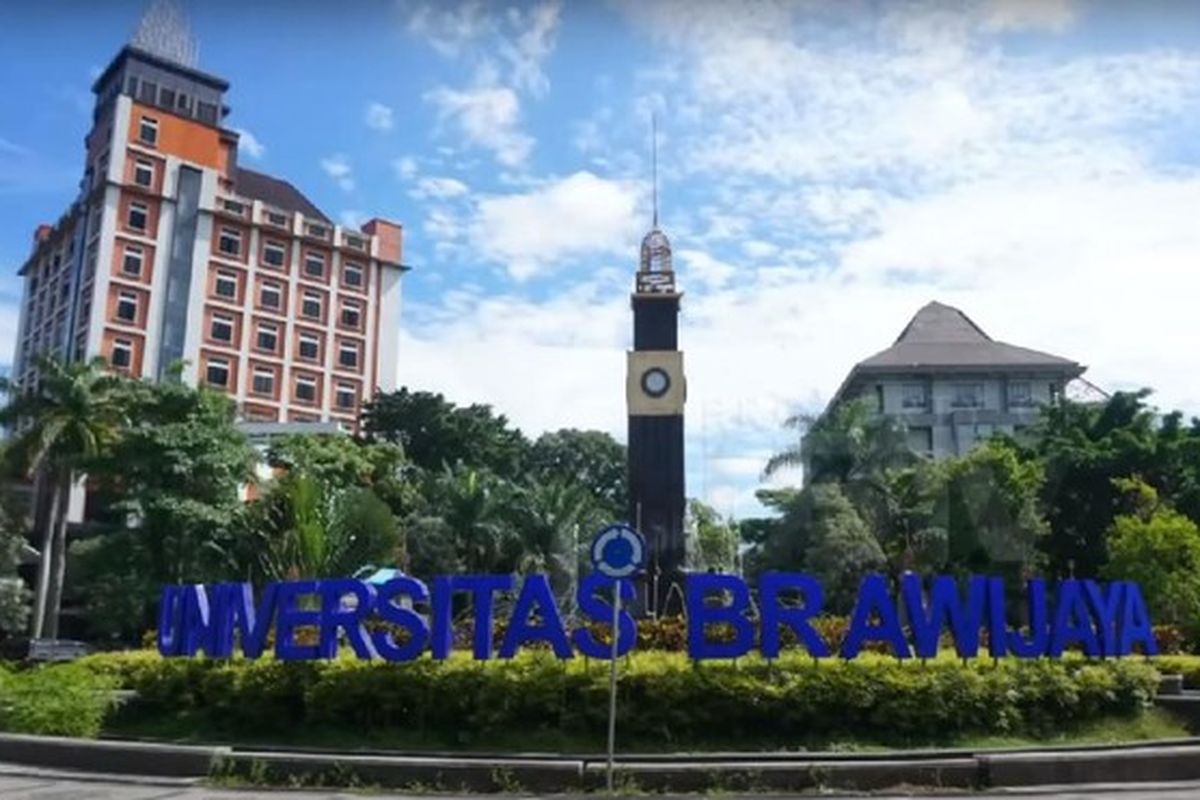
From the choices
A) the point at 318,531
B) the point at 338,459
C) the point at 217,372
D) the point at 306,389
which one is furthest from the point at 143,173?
the point at 318,531

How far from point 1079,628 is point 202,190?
58052 millimetres

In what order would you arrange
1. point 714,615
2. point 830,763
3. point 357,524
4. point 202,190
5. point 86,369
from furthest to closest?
point 202,190 → point 86,369 → point 357,524 → point 714,615 → point 830,763

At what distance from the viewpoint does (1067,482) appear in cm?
3803

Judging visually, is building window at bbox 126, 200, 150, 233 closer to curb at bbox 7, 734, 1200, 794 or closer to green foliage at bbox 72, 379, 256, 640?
green foliage at bbox 72, 379, 256, 640

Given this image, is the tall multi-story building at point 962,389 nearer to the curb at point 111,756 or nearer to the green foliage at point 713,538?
the green foliage at point 713,538

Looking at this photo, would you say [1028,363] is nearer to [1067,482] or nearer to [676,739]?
[1067,482]

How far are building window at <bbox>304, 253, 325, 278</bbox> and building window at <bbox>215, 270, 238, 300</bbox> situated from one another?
5.02 meters

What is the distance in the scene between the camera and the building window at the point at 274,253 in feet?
212

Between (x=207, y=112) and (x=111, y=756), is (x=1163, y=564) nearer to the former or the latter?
(x=111, y=756)

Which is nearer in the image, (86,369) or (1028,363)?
(86,369)

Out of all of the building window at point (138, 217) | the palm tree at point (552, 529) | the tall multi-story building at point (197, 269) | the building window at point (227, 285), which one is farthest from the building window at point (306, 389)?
the palm tree at point (552, 529)

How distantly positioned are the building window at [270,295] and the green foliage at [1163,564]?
166 feet

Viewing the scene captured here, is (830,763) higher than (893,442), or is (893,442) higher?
(893,442)

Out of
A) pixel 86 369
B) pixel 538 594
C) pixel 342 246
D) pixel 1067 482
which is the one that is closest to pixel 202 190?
pixel 342 246
